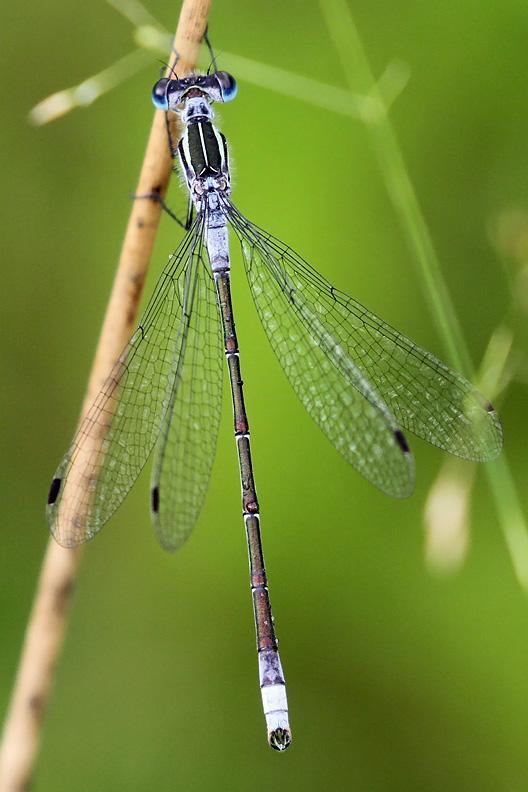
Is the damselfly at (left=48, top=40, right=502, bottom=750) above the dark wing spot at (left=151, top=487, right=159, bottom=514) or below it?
above

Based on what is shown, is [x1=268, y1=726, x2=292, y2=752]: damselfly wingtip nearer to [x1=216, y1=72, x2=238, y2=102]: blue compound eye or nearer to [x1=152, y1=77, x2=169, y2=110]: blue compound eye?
[x1=152, y1=77, x2=169, y2=110]: blue compound eye

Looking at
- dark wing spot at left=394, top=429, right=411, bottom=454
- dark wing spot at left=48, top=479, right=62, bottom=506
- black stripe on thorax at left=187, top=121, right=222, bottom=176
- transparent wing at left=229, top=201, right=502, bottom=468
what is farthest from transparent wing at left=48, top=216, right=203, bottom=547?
dark wing spot at left=394, top=429, right=411, bottom=454

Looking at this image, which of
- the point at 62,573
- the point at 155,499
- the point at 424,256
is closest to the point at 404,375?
the point at 424,256

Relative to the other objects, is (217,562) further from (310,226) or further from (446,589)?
(310,226)

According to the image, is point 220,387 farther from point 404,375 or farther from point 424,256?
point 424,256

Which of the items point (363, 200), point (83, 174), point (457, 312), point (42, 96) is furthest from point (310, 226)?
point (42, 96)

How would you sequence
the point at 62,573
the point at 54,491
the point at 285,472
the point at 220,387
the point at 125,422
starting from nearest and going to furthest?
1. the point at 54,491
2. the point at 62,573
3. the point at 125,422
4. the point at 220,387
5. the point at 285,472

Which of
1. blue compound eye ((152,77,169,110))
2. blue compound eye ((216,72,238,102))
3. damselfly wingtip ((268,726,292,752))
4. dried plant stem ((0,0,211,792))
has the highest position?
blue compound eye ((216,72,238,102))

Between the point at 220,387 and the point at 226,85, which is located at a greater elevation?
the point at 226,85
